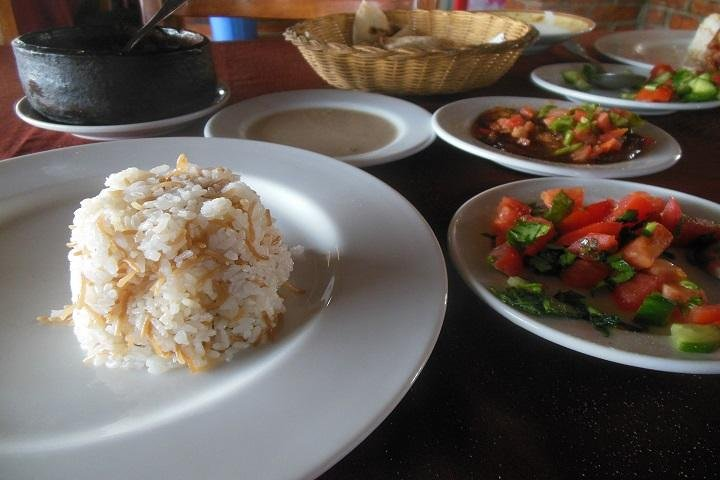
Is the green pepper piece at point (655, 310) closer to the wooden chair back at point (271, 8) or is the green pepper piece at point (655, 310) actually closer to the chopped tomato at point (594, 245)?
the chopped tomato at point (594, 245)

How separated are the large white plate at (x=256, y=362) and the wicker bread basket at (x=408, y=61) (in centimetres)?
68

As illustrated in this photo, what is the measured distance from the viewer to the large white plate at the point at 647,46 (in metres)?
2.34

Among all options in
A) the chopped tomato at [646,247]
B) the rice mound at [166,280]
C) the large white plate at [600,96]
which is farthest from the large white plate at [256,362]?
the large white plate at [600,96]

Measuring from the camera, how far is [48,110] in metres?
1.31

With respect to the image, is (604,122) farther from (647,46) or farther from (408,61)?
(647,46)

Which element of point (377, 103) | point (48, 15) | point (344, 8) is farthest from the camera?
point (48, 15)

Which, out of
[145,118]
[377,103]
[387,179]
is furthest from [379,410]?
[377,103]

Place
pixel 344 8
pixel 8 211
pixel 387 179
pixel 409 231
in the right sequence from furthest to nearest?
pixel 344 8 < pixel 387 179 < pixel 8 211 < pixel 409 231

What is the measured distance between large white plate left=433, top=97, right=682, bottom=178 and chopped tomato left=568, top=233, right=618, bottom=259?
35 centimetres

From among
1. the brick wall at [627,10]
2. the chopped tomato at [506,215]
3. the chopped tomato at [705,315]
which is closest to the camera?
the chopped tomato at [705,315]

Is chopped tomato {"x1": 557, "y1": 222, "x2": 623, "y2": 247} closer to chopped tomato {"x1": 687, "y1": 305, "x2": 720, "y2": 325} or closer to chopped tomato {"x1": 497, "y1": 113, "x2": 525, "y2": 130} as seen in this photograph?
chopped tomato {"x1": 687, "y1": 305, "x2": 720, "y2": 325}

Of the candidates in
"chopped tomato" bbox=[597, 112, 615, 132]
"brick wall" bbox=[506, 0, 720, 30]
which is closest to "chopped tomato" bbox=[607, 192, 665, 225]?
"chopped tomato" bbox=[597, 112, 615, 132]

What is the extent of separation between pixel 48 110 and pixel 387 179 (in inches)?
35.9

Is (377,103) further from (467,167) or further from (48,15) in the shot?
(48,15)
